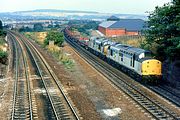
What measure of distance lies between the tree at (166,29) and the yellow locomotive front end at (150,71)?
1609 mm

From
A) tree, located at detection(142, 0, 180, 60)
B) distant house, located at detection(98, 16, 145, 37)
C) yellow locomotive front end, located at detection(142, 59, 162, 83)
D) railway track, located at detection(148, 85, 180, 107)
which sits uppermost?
tree, located at detection(142, 0, 180, 60)

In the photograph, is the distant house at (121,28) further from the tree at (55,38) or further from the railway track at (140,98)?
the railway track at (140,98)

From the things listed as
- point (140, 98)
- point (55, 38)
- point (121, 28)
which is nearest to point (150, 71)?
point (140, 98)

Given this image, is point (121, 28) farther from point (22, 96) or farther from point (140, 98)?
point (22, 96)

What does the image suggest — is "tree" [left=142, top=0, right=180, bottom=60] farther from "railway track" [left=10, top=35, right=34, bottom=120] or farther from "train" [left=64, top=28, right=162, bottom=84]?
"railway track" [left=10, top=35, right=34, bottom=120]

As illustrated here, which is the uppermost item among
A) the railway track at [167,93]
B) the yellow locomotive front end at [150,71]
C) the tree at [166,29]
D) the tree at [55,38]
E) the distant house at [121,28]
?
the tree at [166,29]

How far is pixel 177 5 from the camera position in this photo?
103 ft

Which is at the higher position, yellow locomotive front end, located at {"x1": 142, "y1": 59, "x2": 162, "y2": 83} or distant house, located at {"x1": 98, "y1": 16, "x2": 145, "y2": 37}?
yellow locomotive front end, located at {"x1": 142, "y1": 59, "x2": 162, "y2": 83}

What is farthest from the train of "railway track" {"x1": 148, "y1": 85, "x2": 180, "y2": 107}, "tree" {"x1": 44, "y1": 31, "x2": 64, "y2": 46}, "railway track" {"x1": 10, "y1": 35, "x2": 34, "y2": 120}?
"tree" {"x1": 44, "y1": 31, "x2": 64, "y2": 46}

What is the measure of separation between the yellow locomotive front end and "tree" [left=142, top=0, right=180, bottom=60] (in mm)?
1609

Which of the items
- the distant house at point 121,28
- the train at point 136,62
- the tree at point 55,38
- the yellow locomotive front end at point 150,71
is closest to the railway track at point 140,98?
the train at point 136,62

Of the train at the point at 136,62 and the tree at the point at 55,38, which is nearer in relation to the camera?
the train at the point at 136,62

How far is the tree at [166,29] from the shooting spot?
31525 mm

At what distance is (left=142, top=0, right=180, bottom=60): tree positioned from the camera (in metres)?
31.5
